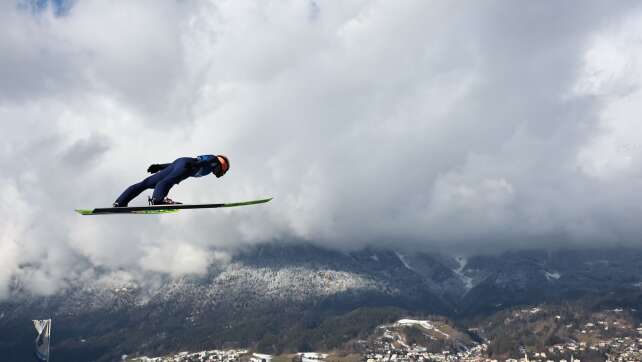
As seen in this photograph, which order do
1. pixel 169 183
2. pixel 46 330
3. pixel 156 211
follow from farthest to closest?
pixel 46 330 → pixel 156 211 → pixel 169 183

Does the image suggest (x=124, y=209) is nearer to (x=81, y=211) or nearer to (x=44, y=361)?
(x=81, y=211)

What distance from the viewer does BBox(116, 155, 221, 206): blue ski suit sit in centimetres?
3266

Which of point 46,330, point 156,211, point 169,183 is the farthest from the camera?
point 46,330

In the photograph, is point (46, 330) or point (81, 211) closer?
point (81, 211)

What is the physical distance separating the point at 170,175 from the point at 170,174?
0.09m

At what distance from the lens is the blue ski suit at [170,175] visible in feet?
107

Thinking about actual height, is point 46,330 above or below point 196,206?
below

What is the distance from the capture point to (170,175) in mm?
32781

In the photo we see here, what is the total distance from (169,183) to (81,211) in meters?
7.31

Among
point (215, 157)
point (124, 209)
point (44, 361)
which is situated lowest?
point (44, 361)

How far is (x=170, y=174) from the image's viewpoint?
108ft

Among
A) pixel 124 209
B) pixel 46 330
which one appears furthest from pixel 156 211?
pixel 46 330

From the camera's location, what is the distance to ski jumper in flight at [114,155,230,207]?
32688 mm

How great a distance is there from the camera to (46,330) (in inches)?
2443
